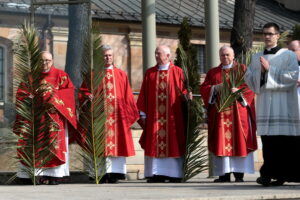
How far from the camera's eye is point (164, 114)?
1363cm

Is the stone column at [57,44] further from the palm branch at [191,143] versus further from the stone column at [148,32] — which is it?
the palm branch at [191,143]

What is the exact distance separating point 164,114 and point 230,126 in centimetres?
95

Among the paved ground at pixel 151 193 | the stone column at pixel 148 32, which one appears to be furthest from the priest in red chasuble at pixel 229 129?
the stone column at pixel 148 32

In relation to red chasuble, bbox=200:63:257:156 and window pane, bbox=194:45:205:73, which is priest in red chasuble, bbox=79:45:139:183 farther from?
window pane, bbox=194:45:205:73

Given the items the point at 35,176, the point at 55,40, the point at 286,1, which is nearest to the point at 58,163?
the point at 35,176

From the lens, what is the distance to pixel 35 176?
12719 mm

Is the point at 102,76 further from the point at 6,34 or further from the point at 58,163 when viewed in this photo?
the point at 6,34

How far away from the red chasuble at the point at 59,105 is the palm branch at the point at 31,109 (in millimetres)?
76

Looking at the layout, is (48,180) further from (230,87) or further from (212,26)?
(212,26)

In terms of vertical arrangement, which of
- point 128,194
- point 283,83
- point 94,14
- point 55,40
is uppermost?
point 94,14

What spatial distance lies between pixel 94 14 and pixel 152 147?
20430 mm

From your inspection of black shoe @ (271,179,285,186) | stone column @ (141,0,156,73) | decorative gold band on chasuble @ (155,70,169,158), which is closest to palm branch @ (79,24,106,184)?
decorative gold band on chasuble @ (155,70,169,158)

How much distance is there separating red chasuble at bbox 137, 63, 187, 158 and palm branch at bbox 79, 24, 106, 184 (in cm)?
87

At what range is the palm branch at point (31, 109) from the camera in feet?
41.2
